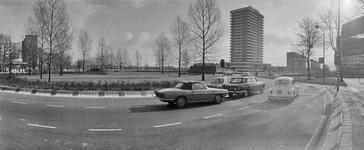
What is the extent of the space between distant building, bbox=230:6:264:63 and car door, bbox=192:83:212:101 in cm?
14821

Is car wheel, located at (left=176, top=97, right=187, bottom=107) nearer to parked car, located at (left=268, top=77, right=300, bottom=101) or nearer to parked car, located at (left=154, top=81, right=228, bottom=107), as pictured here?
parked car, located at (left=154, top=81, right=228, bottom=107)

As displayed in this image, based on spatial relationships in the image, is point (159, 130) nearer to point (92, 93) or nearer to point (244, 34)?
point (92, 93)

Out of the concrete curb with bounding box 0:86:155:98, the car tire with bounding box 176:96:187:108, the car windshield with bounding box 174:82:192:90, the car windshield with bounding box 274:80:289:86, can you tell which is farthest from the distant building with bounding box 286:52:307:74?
the car tire with bounding box 176:96:187:108

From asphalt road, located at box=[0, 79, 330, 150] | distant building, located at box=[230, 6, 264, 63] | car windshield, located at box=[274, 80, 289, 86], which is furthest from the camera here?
distant building, located at box=[230, 6, 264, 63]

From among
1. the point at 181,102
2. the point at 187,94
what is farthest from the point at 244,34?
the point at 181,102

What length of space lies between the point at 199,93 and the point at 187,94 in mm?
907

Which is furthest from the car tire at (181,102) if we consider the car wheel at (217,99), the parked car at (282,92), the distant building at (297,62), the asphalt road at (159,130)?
the distant building at (297,62)

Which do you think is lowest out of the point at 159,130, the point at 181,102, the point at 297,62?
the point at 159,130

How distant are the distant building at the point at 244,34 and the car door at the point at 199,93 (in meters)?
148

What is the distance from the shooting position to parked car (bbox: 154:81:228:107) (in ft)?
36.6

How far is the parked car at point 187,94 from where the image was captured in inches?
440

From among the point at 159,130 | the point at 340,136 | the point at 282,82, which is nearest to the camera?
the point at 340,136

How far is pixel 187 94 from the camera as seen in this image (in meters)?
11.7

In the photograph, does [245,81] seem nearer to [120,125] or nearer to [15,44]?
[120,125]
